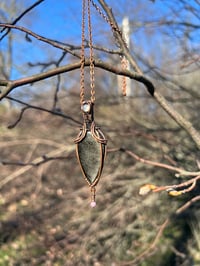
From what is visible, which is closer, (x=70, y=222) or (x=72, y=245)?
(x=72, y=245)

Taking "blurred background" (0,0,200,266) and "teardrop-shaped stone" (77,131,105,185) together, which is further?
"blurred background" (0,0,200,266)

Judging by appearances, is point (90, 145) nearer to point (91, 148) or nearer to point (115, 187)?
point (91, 148)

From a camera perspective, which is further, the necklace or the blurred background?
the blurred background

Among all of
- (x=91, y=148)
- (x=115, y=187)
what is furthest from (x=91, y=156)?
(x=115, y=187)

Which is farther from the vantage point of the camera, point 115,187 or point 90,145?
point 115,187

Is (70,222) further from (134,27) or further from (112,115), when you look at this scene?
(134,27)

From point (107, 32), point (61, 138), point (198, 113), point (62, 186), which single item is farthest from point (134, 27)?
point (62, 186)
